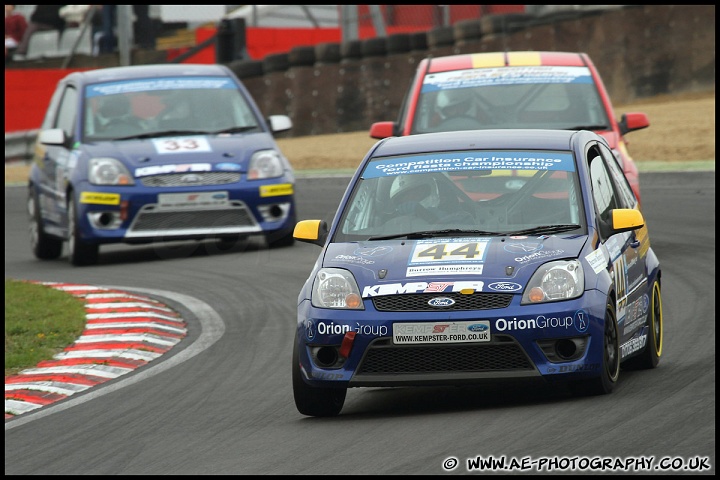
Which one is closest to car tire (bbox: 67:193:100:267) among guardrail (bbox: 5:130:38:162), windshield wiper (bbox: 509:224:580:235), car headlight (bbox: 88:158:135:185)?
car headlight (bbox: 88:158:135:185)

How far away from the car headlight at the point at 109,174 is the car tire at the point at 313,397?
748cm

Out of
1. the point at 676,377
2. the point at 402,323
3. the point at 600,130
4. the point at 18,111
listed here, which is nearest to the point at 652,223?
the point at 600,130

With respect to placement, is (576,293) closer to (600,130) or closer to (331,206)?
(600,130)

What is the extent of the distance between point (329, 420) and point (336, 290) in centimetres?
62

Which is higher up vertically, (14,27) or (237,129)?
(237,129)

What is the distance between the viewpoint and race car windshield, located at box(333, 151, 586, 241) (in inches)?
327

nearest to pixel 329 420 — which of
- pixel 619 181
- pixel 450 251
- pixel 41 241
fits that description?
pixel 450 251

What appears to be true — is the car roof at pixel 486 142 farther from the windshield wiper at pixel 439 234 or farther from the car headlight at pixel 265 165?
the car headlight at pixel 265 165

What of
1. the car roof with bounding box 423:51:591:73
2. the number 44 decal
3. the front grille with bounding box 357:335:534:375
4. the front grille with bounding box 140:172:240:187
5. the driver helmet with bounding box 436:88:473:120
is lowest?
the front grille with bounding box 140:172:240:187

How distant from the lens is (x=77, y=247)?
1539 cm

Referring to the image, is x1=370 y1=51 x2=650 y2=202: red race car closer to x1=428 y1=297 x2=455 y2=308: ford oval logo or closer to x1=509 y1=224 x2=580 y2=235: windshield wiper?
x1=509 y1=224 x2=580 y2=235: windshield wiper

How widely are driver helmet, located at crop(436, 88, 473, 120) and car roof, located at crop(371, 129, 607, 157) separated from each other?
4288 millimetres

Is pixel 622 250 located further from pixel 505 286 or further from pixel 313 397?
→ pixel 313 397

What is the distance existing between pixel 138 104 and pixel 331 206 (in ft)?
13.2
